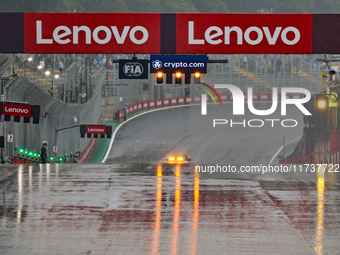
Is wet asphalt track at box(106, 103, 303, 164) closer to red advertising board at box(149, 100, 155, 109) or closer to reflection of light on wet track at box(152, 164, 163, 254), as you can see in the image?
red advertising board at box(149, 100, 155, 109)

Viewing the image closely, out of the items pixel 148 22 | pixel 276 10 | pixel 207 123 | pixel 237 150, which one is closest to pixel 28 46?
pixel 148 22

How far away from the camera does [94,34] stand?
71.8 feet

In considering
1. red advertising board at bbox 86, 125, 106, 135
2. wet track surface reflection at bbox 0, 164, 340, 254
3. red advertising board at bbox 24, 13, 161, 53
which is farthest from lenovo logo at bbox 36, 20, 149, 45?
red advertising board at bbox 86, 125, 106, 135

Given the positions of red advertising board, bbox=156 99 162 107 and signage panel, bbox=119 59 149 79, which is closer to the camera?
signage panel, bbox=119 59 149 79

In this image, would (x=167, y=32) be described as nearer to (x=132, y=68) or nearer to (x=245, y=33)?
(x=132, y=68)

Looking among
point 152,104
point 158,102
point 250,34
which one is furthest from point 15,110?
point 158,102

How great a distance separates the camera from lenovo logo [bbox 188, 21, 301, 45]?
22.0 m

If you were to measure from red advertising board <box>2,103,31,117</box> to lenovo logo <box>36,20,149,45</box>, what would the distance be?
621 cm

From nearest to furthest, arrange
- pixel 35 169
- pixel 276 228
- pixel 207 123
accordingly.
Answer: pixel 276 228 < pixel 35 169 < pixel 207 123

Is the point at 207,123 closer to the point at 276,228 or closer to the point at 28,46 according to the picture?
the point at 28,46

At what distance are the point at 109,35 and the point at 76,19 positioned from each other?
1180mm

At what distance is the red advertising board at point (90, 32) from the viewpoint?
2173 cm

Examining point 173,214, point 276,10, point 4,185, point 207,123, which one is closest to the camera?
point 173,214

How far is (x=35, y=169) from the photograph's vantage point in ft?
68.4
